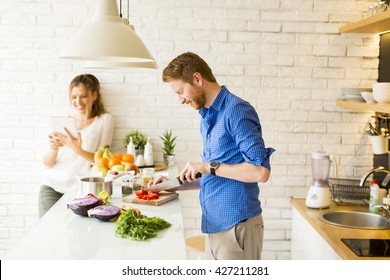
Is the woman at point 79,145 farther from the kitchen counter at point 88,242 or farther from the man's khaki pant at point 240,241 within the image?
the man's khaki pant at point 240,241

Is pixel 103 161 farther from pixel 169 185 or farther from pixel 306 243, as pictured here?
pixel 306 243

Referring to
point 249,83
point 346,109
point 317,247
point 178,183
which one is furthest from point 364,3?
point 178,183

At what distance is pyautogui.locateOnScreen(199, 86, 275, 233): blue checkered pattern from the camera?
220 cm

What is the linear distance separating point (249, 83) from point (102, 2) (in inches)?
70.3

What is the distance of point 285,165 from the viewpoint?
3.88m

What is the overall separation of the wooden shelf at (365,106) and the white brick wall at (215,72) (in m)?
0.18

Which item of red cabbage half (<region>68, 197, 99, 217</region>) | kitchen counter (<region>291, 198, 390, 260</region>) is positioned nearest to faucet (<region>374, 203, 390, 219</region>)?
kitchen counter (<region>291, 198, 390, 260</region>)

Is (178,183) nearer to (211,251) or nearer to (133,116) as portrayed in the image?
(211,251)

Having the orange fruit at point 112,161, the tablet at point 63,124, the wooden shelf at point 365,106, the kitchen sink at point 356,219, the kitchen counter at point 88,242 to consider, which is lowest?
the kitchen sink at point 356,219

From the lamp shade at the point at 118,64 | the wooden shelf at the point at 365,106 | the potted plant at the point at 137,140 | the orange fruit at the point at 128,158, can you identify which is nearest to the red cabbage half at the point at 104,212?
the lamp shade at the point at 118,64

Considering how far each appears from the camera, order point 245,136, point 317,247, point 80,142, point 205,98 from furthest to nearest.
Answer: point 80,142 → point 317,247 → point 205,98 → point 245,136

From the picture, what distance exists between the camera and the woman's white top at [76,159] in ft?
11.7

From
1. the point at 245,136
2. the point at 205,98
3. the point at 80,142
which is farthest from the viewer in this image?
the point at 80,142

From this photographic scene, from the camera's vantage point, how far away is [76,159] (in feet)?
11.8
